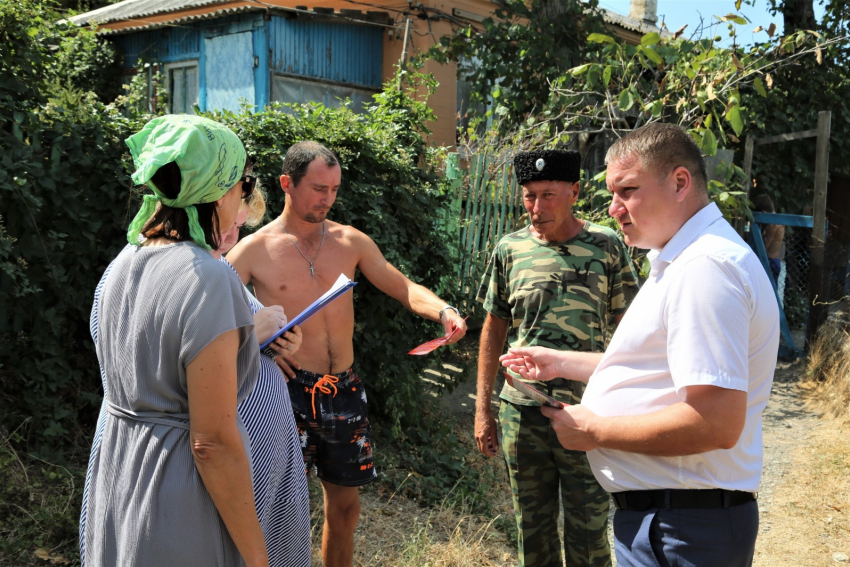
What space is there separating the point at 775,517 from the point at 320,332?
11.6 ft

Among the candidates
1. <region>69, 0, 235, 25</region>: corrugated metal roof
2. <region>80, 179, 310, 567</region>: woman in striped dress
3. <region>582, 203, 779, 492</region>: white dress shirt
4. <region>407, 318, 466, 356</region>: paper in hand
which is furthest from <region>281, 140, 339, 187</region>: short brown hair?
<region>69, 0, 235, 25</region>: corrugated metal roof

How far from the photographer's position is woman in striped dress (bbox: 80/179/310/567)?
6.46 ft

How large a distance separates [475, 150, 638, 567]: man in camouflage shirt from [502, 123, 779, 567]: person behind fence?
1083 millimetres

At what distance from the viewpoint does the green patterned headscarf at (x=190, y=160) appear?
172 centimetres

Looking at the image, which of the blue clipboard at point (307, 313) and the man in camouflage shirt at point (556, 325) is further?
the man in camouflage shirt at point (556, 325)

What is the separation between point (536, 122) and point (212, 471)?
6.80 m

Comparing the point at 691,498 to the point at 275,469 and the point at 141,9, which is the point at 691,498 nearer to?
the point at 275,469

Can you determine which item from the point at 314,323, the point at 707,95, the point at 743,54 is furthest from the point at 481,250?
the point at 314,323

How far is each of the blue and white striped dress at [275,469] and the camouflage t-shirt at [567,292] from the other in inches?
52.9

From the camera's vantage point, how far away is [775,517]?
4.86 metres

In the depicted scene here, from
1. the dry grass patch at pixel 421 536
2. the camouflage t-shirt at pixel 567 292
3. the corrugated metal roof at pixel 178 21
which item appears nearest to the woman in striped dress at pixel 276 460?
the camouflage t-shirt at pixel 567 292

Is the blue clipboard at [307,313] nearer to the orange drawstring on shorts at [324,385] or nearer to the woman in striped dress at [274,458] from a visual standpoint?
the woman in striped dress at [274,458]

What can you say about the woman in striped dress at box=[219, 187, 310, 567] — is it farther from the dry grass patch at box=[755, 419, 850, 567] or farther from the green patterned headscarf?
the dry grass patch at box=[755, 419, 850, 567]

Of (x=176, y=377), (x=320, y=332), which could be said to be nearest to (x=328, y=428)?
(x=320, y=332)
